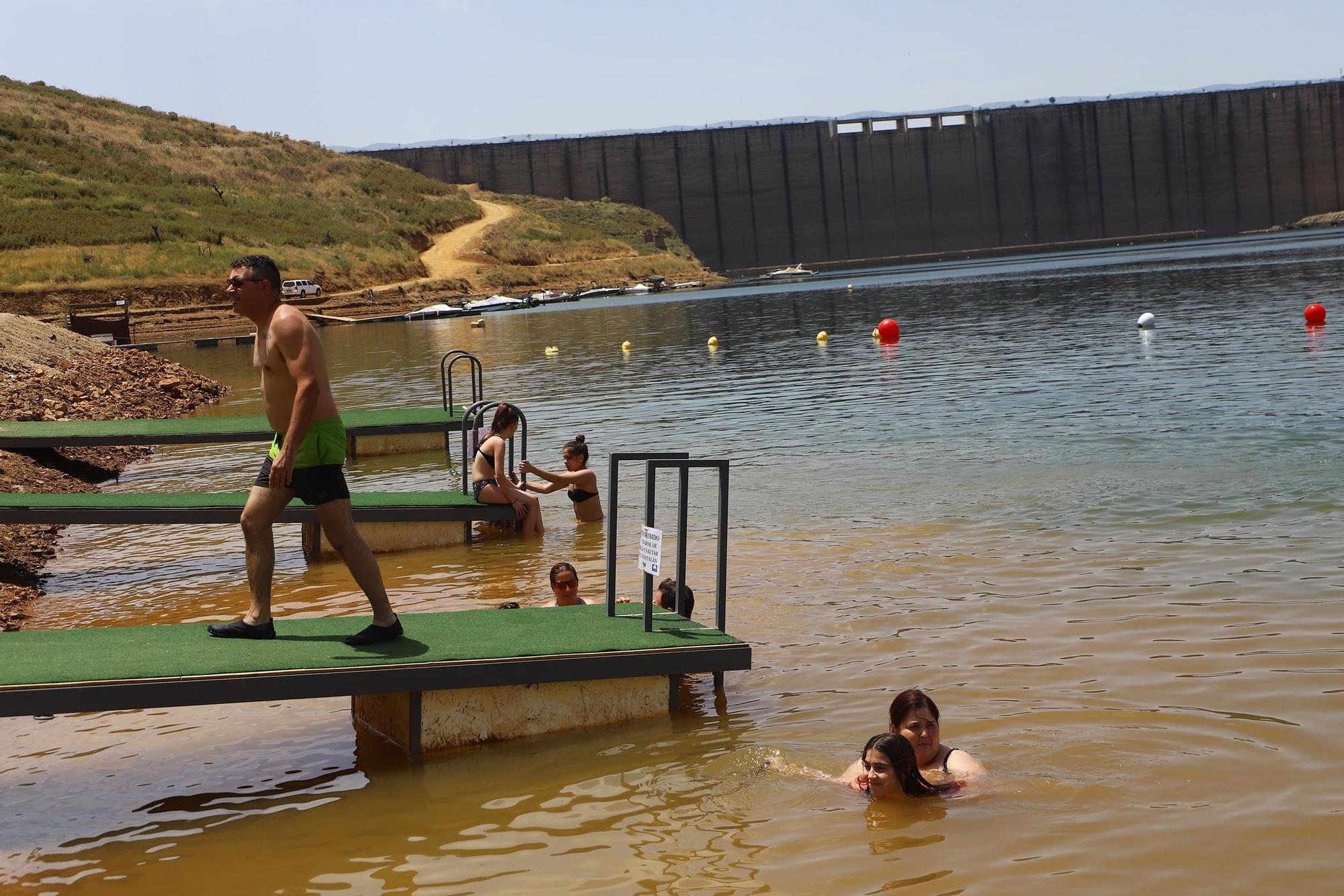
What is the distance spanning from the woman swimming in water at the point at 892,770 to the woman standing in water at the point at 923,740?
131 millimetres

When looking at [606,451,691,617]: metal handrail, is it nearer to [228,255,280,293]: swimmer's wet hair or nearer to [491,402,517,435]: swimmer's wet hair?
[228,255,280,293]: swimmer's wet hair

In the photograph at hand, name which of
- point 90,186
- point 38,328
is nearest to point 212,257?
Result: point 90,186

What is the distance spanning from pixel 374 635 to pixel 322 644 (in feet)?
0.82

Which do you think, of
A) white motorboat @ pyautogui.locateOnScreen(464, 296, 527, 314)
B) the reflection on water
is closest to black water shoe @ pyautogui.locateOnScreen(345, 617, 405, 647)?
the reflection on water

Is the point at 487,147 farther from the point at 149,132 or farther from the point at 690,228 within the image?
the point at 149,132

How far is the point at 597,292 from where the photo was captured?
84562 mm

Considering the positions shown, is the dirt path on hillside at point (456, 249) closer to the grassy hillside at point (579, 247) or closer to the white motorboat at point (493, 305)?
the grassy hillside at point (579, 247)

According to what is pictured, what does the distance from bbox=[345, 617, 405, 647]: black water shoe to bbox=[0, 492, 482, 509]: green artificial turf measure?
4.43m

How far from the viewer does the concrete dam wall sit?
4496 inches

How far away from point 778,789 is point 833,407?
50.8 ft

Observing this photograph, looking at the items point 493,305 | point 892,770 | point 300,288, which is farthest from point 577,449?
point 493,305

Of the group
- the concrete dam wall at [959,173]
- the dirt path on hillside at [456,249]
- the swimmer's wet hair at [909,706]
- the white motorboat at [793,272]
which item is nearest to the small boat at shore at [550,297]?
the dirt path on hillside at [456,249]

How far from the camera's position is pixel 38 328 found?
25328 mm

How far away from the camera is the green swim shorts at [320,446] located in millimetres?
6074
